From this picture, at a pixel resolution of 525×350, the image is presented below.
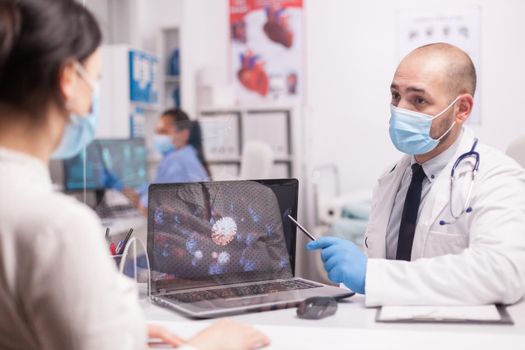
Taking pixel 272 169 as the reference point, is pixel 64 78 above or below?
above

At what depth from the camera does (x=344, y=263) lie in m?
1.36

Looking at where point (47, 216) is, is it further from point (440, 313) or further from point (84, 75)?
point (440, 313)

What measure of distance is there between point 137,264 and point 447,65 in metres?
0.92

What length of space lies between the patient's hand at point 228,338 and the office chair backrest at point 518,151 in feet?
3.38

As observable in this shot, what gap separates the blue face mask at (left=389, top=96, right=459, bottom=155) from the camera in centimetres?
163

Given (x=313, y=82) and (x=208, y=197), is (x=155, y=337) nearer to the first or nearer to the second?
(x=208, y=197)

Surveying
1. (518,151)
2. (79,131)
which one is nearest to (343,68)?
(518,151)

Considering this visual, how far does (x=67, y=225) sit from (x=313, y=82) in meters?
3.59

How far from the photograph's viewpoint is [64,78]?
→ 32.8 inches

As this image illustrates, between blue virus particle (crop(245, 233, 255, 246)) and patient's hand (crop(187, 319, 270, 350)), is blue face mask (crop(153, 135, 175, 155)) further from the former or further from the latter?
patient's hand (crop(187, 319, 270, 350))

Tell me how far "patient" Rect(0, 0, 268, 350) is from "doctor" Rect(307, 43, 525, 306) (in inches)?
25.3

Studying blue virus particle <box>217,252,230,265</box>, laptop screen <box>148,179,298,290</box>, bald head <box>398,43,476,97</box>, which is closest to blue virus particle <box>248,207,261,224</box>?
laptop screen <box>148,179,298,290</box>

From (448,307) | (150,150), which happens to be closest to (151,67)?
(150,150)

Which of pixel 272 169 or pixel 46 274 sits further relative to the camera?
pixel 272 169
